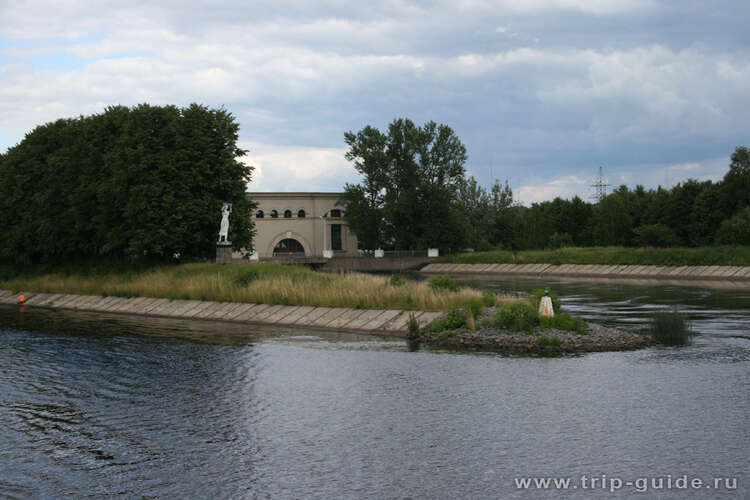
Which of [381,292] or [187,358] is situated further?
[381,292]

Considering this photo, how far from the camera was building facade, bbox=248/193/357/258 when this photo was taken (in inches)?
3433

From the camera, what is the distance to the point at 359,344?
72.9 ft

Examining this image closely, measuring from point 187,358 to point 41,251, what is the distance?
113 feet

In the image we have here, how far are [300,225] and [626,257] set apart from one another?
38241 millimetres

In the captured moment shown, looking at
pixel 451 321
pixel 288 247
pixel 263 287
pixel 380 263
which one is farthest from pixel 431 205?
pixel 451 321

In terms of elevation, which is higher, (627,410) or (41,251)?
(41,251)

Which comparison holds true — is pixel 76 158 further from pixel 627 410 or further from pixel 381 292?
pixel 627 410

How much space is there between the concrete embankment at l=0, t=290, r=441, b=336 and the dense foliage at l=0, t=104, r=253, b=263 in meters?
4.73

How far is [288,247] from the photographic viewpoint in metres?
89.5

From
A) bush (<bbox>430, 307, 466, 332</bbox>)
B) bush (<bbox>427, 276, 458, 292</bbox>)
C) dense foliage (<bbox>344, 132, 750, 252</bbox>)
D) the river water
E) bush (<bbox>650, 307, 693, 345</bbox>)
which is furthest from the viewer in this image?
dense foliage (<bbox>344, 132, 750, 252</bbox>)

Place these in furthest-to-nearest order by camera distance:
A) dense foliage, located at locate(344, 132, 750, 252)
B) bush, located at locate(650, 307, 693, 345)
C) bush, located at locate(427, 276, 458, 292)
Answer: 1. dense foliage, located at locate(344, 132, 750, 252)
2. bush, located at locate(427, 276, 458, 292)
3. bush, located at locate(650, 307, 693, 345)

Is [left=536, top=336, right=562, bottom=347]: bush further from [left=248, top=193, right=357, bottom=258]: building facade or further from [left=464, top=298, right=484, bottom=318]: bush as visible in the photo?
[left=248, top=193, right=357, bottom=258]: building facade

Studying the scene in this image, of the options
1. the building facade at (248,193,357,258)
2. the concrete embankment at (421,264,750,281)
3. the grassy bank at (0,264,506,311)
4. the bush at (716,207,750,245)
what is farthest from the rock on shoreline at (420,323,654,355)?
the building facade at (248,193,357,258)

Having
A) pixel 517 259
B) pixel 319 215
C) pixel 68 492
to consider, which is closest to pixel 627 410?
pixel 68 492
